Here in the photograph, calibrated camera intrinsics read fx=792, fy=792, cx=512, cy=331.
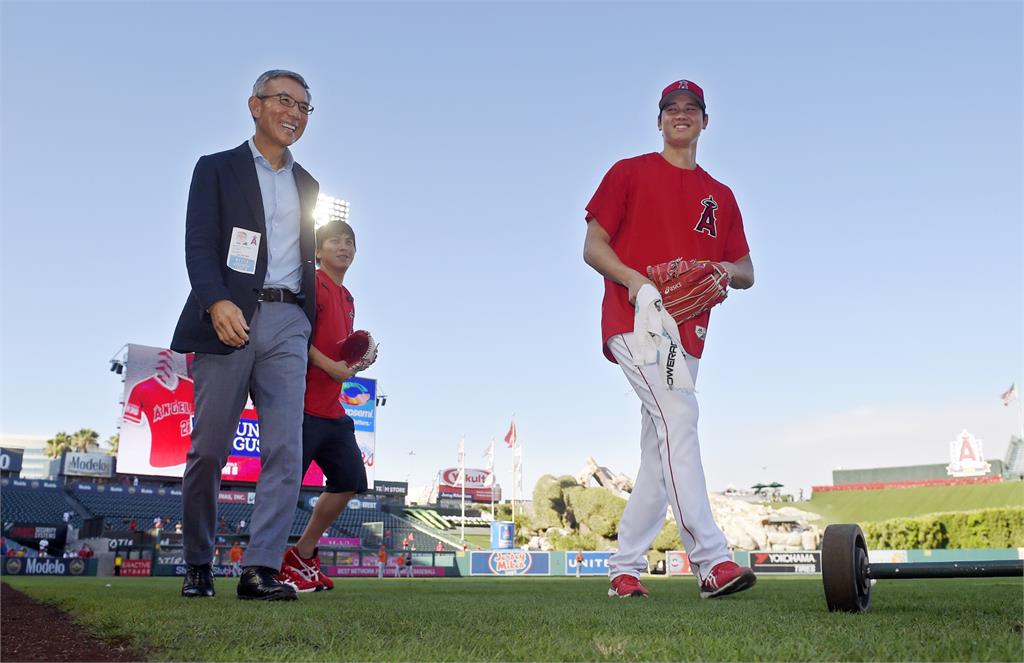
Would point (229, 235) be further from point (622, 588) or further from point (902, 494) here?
point (902, 494)

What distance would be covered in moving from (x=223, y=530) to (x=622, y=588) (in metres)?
36.0

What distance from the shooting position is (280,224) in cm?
359

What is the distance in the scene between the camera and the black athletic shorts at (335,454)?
4.48 metres

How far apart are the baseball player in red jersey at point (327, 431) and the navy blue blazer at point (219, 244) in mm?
866

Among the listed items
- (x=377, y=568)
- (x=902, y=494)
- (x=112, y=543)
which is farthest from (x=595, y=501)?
(x=902, y=494)

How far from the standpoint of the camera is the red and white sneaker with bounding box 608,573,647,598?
3.41 metres

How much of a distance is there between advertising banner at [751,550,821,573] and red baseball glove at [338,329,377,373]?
31.4 m

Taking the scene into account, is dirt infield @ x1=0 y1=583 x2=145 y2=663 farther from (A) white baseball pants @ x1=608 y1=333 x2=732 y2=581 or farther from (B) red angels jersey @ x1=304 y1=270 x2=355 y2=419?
(A) white baseball pants @ x1=608 y1=333 x2=732 y2=581

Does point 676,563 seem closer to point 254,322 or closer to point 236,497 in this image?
point 236,497

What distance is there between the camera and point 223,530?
35812 mm

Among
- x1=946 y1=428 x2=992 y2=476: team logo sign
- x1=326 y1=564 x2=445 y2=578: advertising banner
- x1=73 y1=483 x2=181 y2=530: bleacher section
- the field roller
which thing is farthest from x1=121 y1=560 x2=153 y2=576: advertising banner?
x1=946 y1=428 x2=992 y2=476: team logo sign

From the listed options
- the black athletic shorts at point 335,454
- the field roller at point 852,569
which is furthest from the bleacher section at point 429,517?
the field roller at point 852,569

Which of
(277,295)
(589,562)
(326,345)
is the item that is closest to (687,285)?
(277,295)

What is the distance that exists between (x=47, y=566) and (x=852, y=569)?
2700 cm
